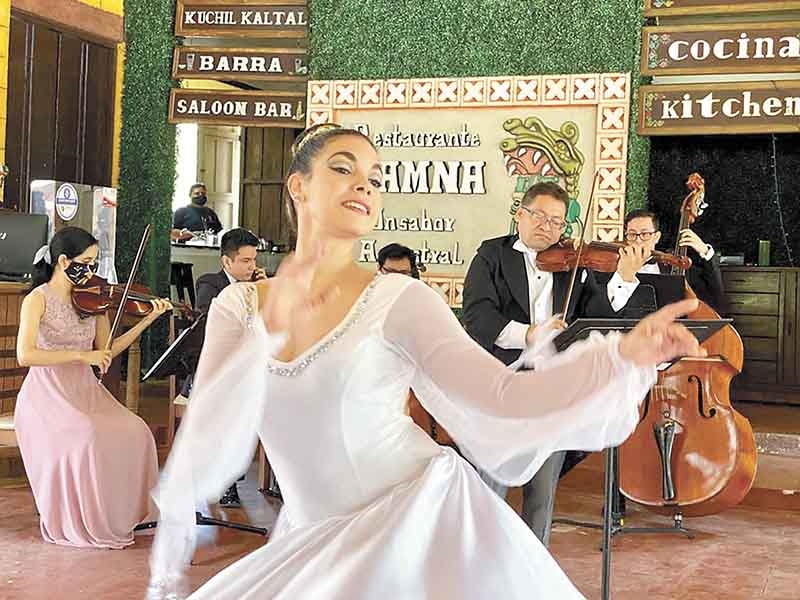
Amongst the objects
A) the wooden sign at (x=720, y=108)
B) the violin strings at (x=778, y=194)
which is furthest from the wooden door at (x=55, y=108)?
the violin strings at (x=778, y=194)

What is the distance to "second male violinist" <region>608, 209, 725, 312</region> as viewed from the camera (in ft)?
15.7

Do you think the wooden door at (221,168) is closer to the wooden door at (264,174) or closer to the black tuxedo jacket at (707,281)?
the wooden door at (264,174)

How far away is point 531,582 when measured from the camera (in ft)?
5.45

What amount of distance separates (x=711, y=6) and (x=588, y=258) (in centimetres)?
368

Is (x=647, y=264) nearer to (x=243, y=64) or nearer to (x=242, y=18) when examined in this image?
(x=243, y=64)

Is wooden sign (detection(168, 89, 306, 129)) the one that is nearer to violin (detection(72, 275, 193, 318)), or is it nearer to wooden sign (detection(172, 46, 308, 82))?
wooden sign (detection(172, 46, 308, 82))

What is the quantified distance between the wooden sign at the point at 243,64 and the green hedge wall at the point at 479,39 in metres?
0.16

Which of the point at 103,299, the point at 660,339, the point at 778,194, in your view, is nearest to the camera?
the point at 660,339

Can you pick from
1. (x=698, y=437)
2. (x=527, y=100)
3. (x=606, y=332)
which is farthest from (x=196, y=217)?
(x=606, y=332)

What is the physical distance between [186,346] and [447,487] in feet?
9.73

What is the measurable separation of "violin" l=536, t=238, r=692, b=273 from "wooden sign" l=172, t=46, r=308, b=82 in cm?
425

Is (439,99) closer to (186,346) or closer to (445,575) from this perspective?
(186,346)

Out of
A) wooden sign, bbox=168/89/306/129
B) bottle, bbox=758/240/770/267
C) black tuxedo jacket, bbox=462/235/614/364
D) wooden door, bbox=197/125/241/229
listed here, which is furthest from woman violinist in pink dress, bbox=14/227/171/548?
wooden door, bbox=197/125/241/229

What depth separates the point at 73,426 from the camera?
16.4 ft
